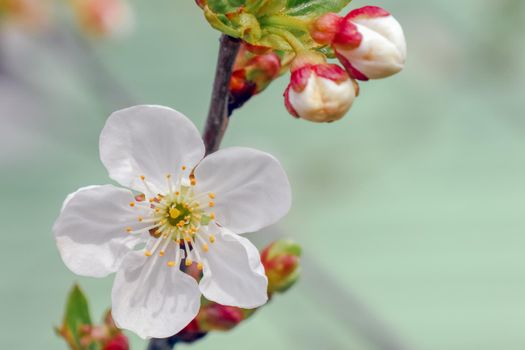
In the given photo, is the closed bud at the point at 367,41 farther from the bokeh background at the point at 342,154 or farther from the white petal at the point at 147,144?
the bokeh background at the point at 342,154

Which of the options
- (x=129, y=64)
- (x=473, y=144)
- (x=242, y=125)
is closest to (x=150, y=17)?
(x=129, y=64)

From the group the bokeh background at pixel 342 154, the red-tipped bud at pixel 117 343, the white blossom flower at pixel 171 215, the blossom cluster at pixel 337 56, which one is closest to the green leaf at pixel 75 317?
the red-tipped bud at pixel 117 343

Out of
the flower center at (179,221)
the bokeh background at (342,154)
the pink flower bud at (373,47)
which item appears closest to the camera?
the pink flower bud at (373,47)

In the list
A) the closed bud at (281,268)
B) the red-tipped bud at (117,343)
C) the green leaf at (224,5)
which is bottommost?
the red-tipped bud at (117,343)

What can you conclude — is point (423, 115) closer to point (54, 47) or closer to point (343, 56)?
point (54, 47)

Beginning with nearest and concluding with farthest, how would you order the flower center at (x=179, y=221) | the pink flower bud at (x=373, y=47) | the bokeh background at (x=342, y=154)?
the pink flower bud at (x=373, y=47), the flower center at (x=179, y=221), the bokeh background at (x=342, y=154)

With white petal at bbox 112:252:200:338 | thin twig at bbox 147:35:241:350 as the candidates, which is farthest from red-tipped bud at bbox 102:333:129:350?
thin twig at bbox 147:35:241:350

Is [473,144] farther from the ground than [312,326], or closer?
farther from the ground

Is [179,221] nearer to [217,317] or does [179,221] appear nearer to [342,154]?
[217,317]
